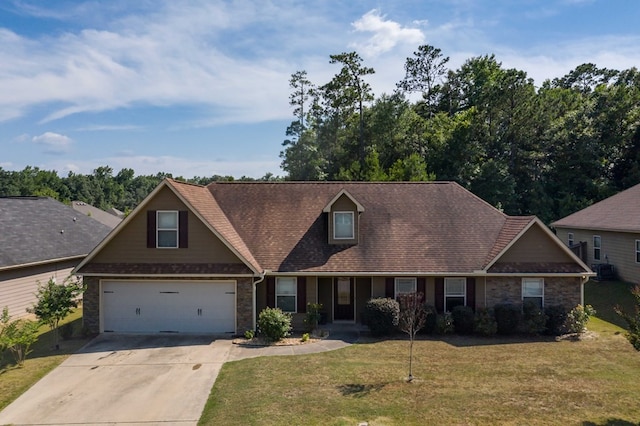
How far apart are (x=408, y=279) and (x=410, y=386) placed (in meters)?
7.05

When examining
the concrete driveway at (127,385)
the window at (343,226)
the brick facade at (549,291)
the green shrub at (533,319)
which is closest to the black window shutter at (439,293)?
the brick facade at (549,291)

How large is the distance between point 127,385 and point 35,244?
13.9 meters

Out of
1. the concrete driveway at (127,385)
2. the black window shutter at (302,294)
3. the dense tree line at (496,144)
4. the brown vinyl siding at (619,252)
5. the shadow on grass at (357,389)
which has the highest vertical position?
the dense tree line at (496,144)

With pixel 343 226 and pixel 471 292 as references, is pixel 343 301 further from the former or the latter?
pixel 471 292

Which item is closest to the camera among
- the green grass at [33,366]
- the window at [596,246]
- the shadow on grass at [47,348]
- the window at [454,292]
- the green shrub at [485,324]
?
the green grass at [33,366]

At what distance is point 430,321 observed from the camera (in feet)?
59.1

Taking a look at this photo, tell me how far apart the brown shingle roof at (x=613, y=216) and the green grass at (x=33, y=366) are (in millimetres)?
26976

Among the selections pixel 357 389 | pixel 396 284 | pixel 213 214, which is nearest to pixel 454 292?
pixel 396 284

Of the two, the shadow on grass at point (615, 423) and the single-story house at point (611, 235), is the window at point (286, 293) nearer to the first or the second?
the shadow on grass at point (615, 423)

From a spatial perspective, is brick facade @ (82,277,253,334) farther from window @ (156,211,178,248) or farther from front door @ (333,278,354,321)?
front door @ (333,278,354,321)

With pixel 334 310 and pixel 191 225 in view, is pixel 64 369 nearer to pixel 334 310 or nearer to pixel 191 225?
pixel 191 225

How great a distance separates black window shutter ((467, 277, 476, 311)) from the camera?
740 inches

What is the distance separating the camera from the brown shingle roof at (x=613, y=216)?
25594 mm

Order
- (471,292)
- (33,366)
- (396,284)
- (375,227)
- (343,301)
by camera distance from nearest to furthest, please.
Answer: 1. (33,366)
2. (471,292)
3. (396,284)
4. (343,301)
5. (375,227)
